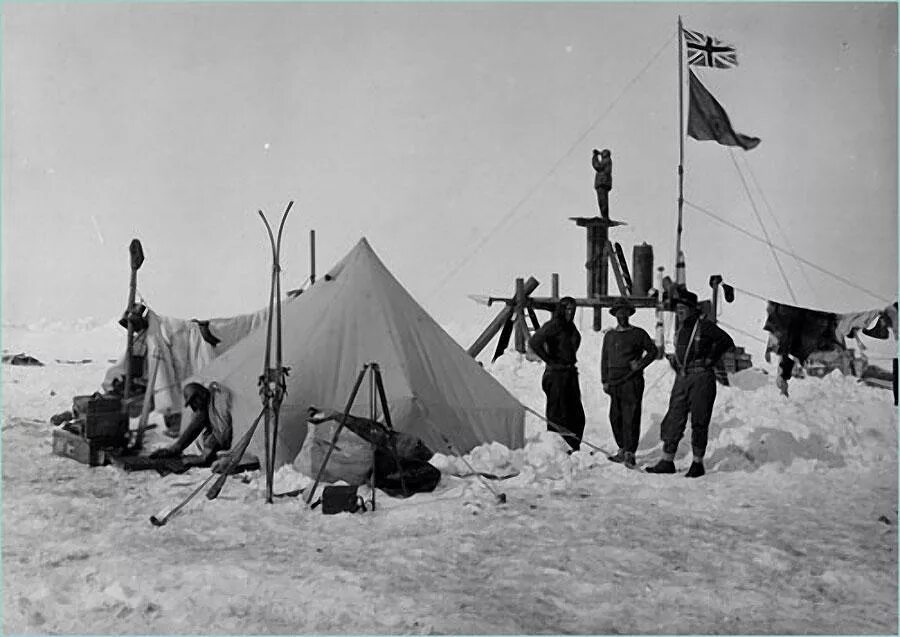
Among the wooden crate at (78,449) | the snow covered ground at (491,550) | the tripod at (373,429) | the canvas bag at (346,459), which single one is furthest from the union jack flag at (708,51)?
the wooden crate at (78,449)

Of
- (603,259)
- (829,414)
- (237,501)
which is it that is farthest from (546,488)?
(603,259)

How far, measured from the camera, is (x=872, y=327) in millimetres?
8133

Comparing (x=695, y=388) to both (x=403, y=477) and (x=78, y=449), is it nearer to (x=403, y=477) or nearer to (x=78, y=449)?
(x=403, y=477)

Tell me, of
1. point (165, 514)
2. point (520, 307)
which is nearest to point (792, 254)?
point (520, 307)

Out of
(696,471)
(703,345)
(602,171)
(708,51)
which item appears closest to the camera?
(696,471)

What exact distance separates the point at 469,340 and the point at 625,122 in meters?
3.46

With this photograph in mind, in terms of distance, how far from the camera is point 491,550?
12.3 feet

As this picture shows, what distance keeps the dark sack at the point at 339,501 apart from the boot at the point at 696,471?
248cm

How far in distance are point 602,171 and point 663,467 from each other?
3.77 metres

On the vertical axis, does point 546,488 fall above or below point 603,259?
below

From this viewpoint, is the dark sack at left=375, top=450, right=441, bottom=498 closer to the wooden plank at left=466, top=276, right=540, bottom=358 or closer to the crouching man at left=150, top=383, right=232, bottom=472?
the crouching man at left=150, top=383, right=232, bottom=472

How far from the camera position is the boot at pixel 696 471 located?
18.1ft

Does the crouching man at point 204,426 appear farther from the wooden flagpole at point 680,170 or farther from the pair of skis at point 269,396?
the wooden flagpole at point 680,170

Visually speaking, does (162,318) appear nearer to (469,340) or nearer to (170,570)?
(469,340)
